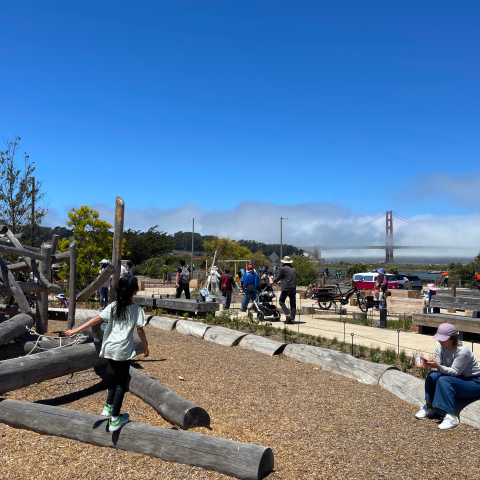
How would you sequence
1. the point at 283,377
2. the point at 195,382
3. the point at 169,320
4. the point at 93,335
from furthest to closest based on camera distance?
the point at 169,320 → the point at 283,377 → the point at 195,382 → the point at 93,335

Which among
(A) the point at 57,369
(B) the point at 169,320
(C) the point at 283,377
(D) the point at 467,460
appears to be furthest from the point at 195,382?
(B) the point at 169,320

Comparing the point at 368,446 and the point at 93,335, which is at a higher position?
the point at 93,335

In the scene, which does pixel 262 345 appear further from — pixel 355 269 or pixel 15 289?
pixel 355 269

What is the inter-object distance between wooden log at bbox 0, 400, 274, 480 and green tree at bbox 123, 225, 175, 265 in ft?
144

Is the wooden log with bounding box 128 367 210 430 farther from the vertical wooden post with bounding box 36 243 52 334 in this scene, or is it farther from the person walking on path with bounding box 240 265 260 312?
the person walking on path with bounding box 240 265 260 312

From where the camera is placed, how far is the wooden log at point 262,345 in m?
7.62

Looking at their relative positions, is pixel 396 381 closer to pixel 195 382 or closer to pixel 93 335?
pixel 195 382

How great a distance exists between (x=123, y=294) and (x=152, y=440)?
1.17 metres

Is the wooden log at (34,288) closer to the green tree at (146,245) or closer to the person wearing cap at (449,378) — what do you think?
the person wearing cap at (449,378)

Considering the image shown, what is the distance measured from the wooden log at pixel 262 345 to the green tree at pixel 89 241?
9.15 meters

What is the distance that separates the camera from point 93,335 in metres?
5.56

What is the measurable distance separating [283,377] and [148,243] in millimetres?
44033

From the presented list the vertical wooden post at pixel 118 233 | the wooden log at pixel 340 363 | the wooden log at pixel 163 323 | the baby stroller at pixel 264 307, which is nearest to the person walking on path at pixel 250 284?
the baby stroller at pixel 264 307

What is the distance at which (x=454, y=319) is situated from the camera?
9.66 m
